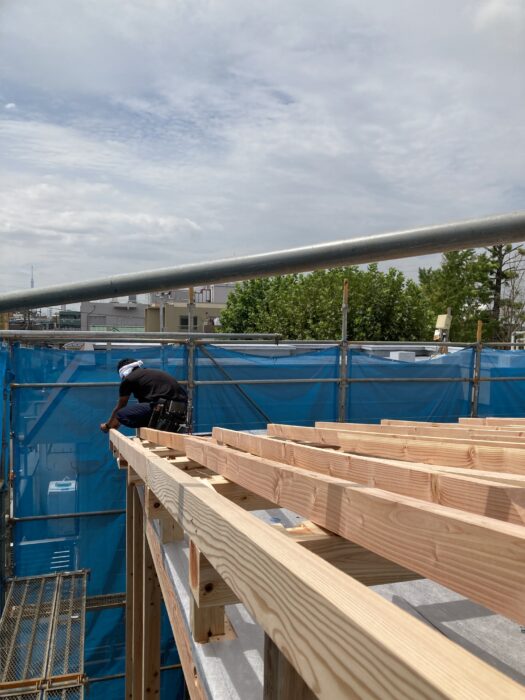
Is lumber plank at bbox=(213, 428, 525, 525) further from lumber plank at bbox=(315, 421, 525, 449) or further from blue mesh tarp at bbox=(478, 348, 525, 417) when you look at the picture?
blue mesh tarp at bbox=(478, 348, 525, 417)

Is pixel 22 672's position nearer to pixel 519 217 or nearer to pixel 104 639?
pixel 104 639

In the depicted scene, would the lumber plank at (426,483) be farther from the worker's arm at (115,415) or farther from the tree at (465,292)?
the tree at (465,292)

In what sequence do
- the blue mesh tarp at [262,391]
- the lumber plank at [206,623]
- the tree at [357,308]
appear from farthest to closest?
1. the tree at [357,308]
2. the blue mesh tarp at [262,391]
3. the lumber plank at [206,623]

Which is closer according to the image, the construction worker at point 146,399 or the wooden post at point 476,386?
the construction worker at point 146,399

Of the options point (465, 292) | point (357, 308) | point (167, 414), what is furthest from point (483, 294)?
point (167, 414)

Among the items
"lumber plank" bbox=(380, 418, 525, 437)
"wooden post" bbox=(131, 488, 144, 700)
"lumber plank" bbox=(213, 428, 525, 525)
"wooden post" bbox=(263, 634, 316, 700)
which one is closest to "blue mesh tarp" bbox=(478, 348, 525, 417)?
"lumber plank" bbox=(380, 418, 525, 437)

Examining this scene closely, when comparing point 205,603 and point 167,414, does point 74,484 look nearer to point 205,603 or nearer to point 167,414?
point 167,414

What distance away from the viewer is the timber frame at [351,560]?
76 centimetres

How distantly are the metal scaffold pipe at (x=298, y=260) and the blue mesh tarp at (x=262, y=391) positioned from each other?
23.8ft

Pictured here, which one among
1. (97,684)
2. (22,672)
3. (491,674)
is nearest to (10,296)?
(491,674)

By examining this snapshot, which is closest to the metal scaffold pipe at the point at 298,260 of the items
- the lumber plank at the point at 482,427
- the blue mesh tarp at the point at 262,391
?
the lumber plank at the point at 482,427

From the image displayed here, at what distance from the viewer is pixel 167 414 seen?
7105mm

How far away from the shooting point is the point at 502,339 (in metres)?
31.9

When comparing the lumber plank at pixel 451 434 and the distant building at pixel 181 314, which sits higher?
the distant building at pixel 181 314
